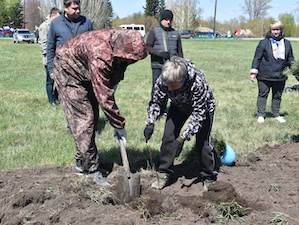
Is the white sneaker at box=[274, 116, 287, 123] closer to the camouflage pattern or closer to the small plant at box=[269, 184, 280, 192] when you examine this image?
the small plant at box=[269, 184, 280, 192]

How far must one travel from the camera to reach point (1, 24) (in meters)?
75.2

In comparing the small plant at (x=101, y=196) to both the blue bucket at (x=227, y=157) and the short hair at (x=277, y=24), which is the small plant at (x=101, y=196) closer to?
the blue bucket at (x=227, y=157)

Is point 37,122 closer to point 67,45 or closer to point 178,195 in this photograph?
point 67,45

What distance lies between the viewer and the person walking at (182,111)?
11.2 feet

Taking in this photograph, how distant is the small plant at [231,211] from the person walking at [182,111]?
558 mm

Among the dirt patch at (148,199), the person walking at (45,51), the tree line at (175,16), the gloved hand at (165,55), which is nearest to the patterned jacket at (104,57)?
the dirt patch at (148,199)

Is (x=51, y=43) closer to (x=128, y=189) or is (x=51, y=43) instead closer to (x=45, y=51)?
(x=45, y=51)

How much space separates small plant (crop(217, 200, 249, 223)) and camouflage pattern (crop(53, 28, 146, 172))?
1283 mm

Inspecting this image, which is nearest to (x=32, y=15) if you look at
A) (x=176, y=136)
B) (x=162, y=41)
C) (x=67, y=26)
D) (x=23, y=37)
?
(x=23, y=37)

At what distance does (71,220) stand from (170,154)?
1346 millimetres

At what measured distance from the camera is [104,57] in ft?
11.3

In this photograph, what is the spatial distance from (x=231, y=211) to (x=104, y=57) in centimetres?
191

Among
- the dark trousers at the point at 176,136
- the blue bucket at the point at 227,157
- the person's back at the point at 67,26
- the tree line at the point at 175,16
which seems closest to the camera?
the dark trousers at the point at 176,136

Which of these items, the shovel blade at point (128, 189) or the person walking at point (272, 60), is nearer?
the shovel blade at point (128, 189)
